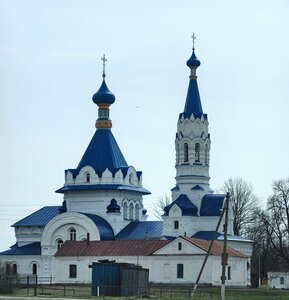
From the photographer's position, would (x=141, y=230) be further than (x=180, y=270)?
Yes

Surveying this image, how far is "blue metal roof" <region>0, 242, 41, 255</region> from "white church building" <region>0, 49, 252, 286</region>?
6cm

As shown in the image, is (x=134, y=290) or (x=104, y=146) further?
(x=104, y=146)

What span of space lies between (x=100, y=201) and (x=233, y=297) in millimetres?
26660

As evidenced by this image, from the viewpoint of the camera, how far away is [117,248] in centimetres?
7950

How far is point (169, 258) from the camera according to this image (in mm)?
76000

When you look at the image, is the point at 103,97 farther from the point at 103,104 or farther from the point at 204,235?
the point at 204,235

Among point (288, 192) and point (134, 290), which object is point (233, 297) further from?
point (288, 192)

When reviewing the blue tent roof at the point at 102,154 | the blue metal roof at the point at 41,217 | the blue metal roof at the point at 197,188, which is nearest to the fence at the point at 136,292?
the blue metal roof at the point at 197,188

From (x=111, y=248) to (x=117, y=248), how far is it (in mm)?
378

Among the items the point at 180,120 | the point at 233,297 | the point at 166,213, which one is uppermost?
the point at 180,120

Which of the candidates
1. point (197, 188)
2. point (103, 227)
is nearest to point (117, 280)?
point (197, 188)

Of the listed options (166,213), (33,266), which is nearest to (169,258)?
(166,213)

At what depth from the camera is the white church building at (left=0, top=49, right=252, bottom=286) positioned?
261ft

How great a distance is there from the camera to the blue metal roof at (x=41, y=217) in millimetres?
89312
